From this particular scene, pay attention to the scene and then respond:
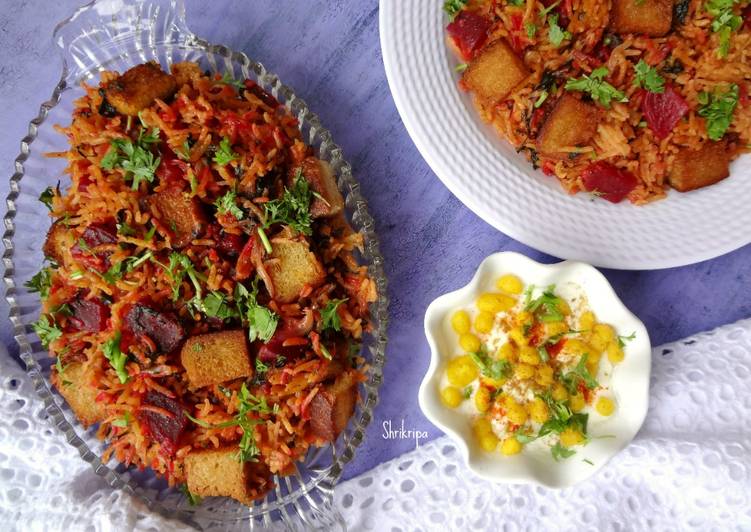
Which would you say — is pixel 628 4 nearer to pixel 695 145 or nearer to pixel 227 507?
pixel 695 145

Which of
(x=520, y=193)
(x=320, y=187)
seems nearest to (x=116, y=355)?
(x=320, y=187)

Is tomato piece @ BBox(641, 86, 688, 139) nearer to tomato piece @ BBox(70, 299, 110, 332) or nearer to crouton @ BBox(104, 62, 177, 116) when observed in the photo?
crouton @ BBox(104, 62, 177, 116)

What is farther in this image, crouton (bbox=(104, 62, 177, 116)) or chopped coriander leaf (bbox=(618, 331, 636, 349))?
chopped coriander leaf (bbox=(618, 331, 636, 349))

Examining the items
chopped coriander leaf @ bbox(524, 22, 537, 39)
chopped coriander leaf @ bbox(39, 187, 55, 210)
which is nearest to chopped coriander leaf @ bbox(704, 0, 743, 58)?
chopped coriander leaf @ bbox(524, 22, 537, 39)

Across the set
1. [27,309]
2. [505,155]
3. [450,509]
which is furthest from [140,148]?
[450,509]

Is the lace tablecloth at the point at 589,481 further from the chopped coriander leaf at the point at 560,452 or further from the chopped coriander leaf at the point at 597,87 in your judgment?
the chopped coriander leaf at the point at 597,87

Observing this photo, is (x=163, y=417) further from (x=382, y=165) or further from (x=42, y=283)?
(x=382, y=165)
